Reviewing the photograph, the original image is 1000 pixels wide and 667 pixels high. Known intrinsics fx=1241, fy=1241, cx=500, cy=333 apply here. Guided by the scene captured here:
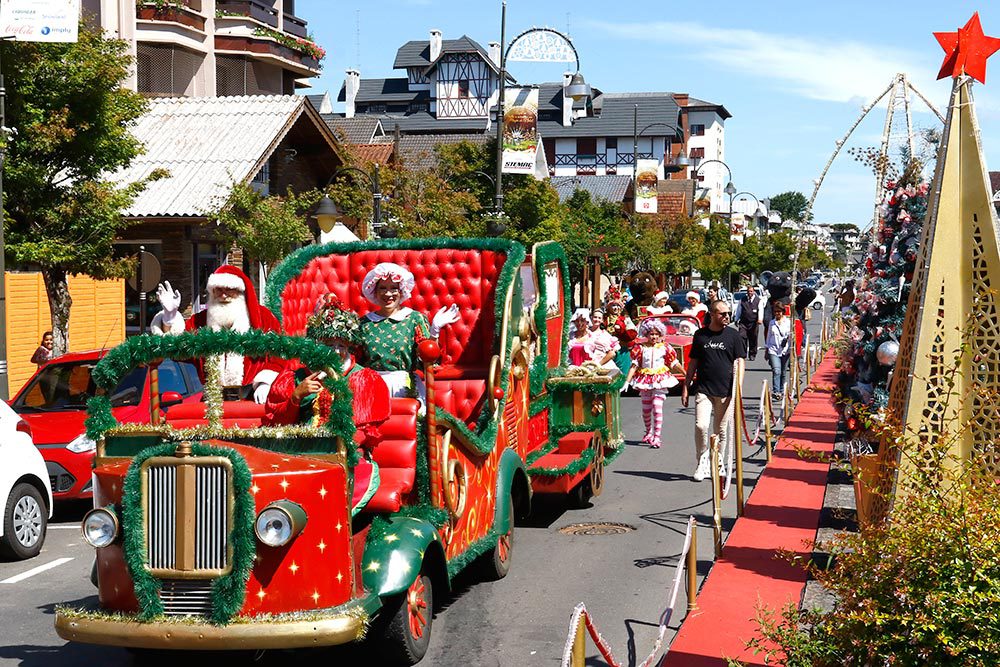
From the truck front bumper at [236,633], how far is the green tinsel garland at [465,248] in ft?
8.33

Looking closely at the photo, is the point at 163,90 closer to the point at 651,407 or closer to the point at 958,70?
the point at 651,407

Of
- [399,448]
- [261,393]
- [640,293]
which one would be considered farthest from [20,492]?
[640,293]

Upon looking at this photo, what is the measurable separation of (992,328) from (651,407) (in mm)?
9155

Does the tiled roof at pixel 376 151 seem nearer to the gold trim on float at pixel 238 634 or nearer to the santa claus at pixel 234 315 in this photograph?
the santa claus at pixel 234 315

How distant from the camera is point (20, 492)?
995cm

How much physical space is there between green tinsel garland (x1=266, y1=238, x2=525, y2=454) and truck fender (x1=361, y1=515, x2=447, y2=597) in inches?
55.7

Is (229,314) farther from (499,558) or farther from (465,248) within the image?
(465,248)

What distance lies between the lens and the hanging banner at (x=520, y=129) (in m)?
25.8

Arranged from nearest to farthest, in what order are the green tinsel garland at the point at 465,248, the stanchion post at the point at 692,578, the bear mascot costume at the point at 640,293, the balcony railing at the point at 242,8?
the stanchion post at the point at 692,578, the green tinsel garland at the point at 465,248, the bear mascot costume at the point at 640,293, the balcony railing at the point at 242,8

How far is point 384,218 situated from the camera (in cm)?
2973

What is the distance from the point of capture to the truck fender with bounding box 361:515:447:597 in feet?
21.3

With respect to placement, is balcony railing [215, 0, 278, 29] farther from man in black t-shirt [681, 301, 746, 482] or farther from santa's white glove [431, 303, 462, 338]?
santa's white glove [431, 303, 462, 338]

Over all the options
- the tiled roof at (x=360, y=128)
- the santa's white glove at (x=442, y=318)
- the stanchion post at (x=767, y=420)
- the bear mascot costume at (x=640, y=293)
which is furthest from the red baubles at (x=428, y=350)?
the tiled roof at (x=360, y=128)

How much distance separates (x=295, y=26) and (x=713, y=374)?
32231 millimetres
